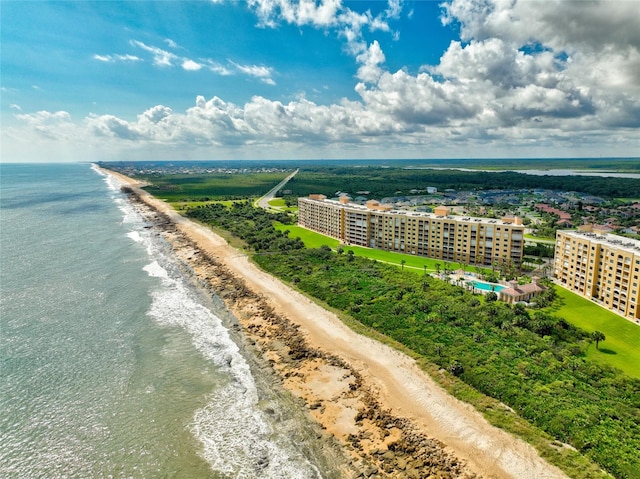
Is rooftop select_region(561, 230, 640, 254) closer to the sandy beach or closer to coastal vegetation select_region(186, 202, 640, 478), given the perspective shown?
coastal vegetation select_region(186, 202, 640, 478)

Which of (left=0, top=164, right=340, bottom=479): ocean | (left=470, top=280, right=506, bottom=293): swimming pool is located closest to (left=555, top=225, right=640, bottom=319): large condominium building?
(left=470, top=280, right=506, bottom=293): swimming pool

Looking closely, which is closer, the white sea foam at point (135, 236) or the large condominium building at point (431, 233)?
the large condominium building at point (431, 233)

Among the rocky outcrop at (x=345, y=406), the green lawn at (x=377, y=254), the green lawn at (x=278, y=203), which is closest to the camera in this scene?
the rocky outcrop at (x=345, y=406)

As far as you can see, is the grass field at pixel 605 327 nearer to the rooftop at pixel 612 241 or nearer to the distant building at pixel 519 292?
the distant building at pixel 519 292

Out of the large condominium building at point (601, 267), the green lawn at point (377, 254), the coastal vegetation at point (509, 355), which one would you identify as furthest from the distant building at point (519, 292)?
the green lawn at point (377, 254)

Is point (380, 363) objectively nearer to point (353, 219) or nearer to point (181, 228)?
point (353, 219)

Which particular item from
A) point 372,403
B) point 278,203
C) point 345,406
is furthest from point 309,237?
point 372,403
